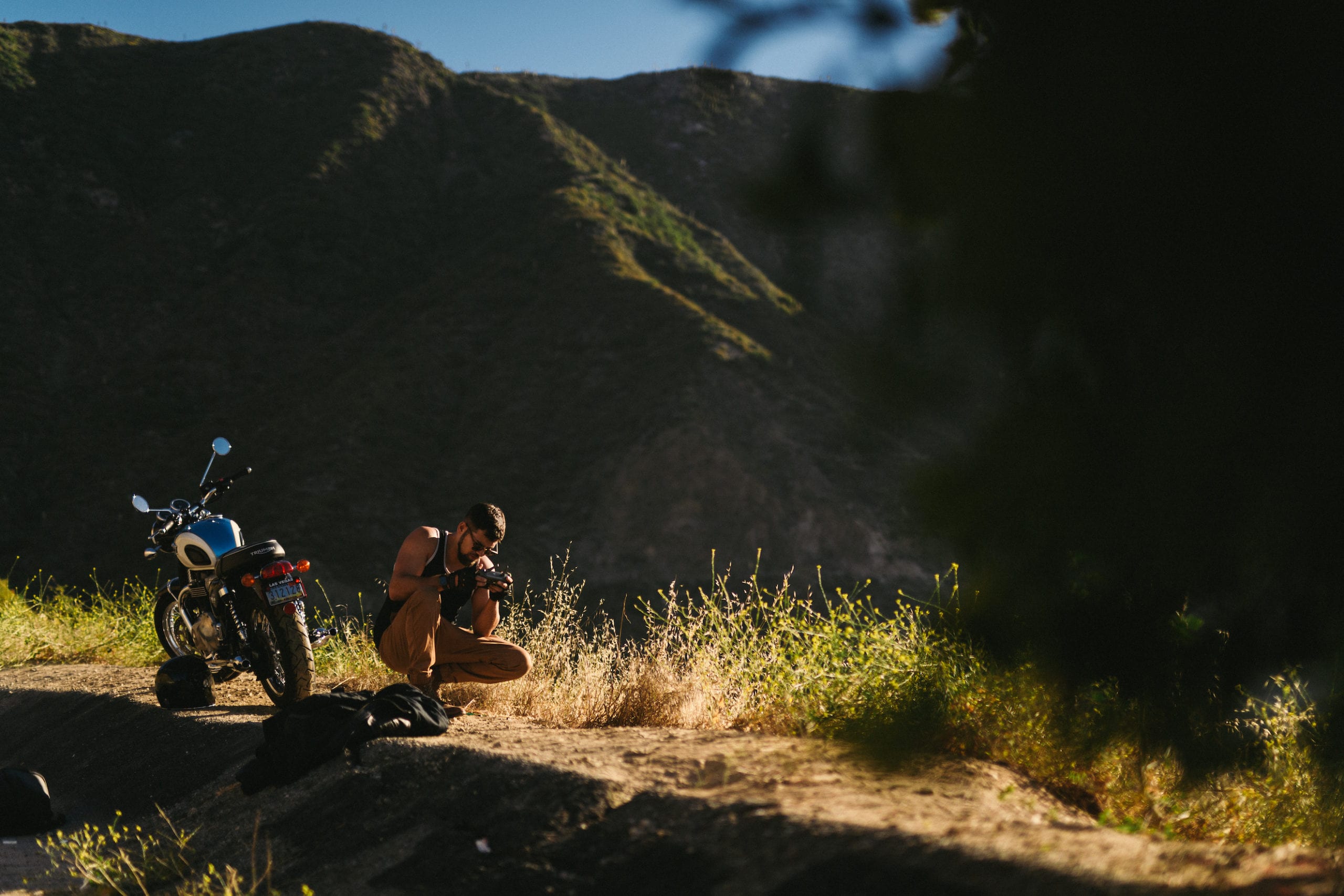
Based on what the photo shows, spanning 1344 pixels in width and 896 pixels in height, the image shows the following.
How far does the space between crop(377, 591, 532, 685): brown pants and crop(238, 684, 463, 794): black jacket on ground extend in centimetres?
67

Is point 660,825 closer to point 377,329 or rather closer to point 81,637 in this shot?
point 81,637

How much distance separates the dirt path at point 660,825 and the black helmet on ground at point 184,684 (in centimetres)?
68

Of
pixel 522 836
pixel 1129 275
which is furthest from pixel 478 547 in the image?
pixel 1129 275

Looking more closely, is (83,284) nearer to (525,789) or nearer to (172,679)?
(172,679)

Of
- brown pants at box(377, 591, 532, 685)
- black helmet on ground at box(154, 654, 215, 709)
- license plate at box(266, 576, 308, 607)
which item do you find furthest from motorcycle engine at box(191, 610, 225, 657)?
brown pants at box(377, 591, 532, 685)

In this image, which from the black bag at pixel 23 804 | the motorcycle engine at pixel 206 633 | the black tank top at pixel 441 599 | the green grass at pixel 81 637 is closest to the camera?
the black bag at pixel 23 804

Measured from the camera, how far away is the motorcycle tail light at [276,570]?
5.76 meters

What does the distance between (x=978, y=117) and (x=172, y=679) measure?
5.82 meters

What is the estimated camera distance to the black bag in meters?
5.28

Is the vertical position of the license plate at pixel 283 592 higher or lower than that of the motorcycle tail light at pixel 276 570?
lower

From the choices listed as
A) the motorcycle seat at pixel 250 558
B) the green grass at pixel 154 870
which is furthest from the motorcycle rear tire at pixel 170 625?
the green grass at pixel 154 870

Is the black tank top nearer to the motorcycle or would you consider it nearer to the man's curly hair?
the man's curly hair

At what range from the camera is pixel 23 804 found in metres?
5.34

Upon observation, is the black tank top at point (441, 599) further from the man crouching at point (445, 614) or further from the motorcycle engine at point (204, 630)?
the motorcycle engine at point (204, 630)
